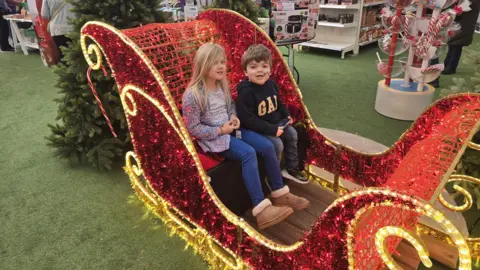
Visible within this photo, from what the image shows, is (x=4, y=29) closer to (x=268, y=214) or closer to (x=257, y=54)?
(x=257, y=54)

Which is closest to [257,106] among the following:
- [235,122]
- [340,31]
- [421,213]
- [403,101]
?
[235,122]

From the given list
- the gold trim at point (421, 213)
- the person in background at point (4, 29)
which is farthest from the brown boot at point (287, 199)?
the person in background at point (4, 29)

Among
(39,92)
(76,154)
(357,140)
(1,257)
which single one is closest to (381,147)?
(357,140)

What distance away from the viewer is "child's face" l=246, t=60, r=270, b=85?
2.01 meters

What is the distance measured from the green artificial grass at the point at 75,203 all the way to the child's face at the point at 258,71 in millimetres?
1051

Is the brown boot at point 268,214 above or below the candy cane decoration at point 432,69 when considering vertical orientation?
below

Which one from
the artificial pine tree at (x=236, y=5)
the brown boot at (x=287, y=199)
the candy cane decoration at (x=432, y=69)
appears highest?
the artificial pine tree at (x=236, y=5)

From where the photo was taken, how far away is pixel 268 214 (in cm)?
188

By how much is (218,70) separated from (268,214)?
824mm

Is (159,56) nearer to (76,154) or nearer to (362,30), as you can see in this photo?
(76,154)

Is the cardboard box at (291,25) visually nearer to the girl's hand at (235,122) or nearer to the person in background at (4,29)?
the girl's hand at (235,122)

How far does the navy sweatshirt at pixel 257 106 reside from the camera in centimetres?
208

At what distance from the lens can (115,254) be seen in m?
2.04

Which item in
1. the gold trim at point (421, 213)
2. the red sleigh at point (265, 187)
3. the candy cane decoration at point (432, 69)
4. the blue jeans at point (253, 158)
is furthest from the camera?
the candy cane decoration at point (432, 69)
